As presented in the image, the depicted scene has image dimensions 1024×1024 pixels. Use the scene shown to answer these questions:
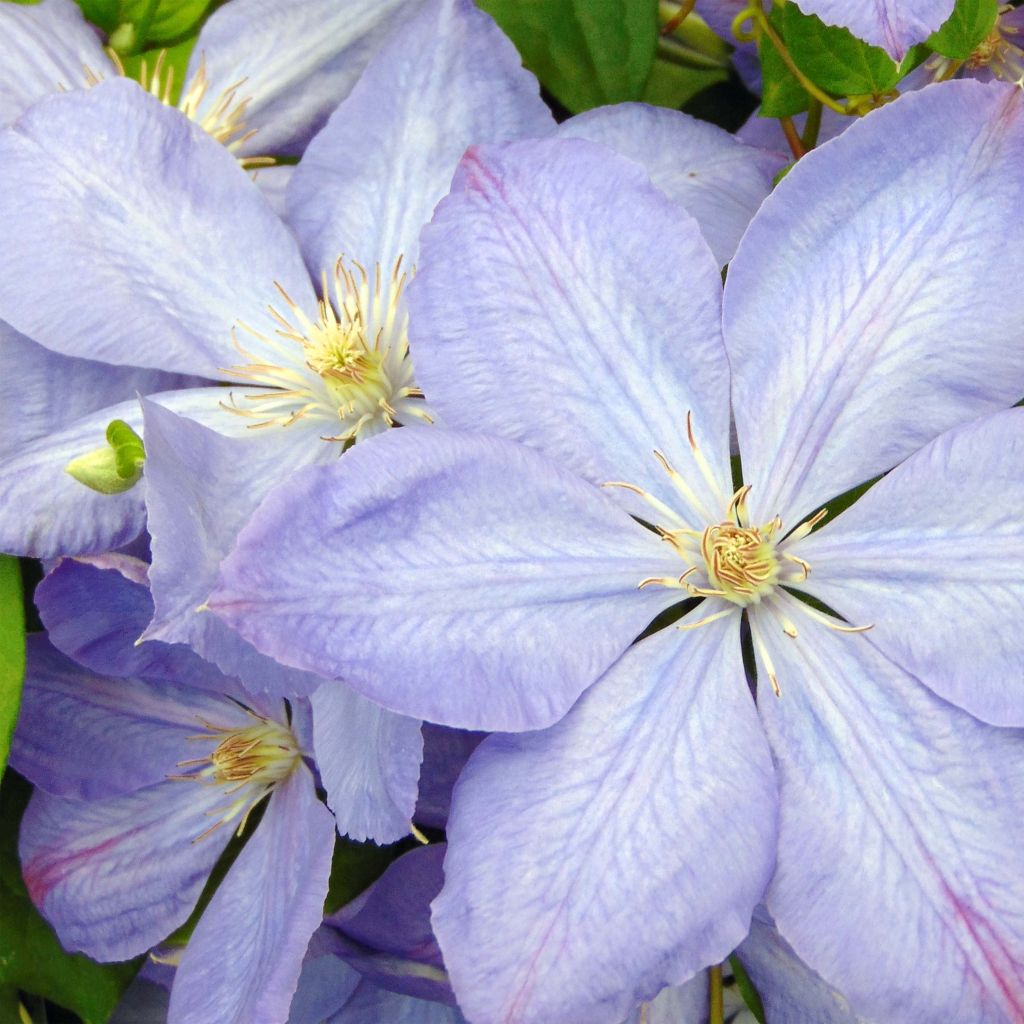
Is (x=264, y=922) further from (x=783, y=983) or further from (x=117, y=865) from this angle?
(x=783, y=983)

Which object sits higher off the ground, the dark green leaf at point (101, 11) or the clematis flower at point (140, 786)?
the dark green leaf at point (101, 11)

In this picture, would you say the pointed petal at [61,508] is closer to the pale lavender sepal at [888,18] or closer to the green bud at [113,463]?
the green bud at [113,463]

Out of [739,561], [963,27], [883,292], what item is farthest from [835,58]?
[739,561]

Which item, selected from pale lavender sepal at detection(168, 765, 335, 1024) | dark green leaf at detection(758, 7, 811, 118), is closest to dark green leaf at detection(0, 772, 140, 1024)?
pale lavender sepal at detection(168, 765, 335, 1024)

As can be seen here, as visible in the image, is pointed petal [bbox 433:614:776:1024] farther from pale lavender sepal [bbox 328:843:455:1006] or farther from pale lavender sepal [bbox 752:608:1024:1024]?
pale lavender sepal [bbox 328:843:455:1006]

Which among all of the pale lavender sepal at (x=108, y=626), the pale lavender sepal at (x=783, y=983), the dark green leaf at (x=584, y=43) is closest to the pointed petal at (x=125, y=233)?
the pale lavender sepal at (x=108, y=626)
